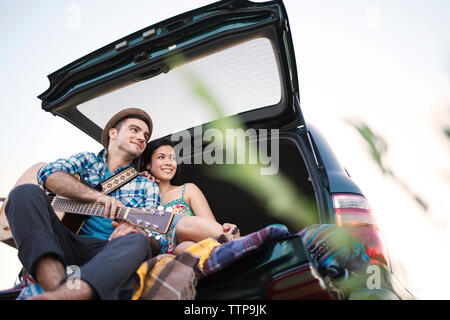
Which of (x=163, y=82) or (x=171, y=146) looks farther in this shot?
(x=171, y=146)

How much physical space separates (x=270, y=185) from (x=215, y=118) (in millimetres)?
663

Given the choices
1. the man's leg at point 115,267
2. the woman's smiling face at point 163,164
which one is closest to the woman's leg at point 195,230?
the man's leg at point 115,267

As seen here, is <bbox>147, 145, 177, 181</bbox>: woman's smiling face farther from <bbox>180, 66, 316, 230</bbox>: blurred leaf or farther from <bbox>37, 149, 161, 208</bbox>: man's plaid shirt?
<bbox>180, 66, 316, 230</bbox>: blurred leaf

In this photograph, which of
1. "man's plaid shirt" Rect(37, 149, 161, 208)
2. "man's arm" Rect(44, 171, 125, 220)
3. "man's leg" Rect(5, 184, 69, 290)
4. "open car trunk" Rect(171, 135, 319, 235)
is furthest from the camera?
"open car trunk" Rect(171, 135, 319, 235)

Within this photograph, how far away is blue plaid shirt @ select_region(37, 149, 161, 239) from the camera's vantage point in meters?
1.69

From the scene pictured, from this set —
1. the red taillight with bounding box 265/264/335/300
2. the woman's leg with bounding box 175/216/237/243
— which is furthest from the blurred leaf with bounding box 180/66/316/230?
the red taillight with bounding box 265/264/335/300

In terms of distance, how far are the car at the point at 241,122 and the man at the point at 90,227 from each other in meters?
0.24

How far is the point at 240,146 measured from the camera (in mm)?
2324

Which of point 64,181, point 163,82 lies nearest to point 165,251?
point 64,181

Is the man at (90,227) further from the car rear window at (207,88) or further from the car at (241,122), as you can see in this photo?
the car at (241,122)

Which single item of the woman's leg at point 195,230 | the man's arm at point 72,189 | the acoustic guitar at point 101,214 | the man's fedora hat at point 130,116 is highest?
the man's fedora hat at point 130,116

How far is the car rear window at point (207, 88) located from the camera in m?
1.70
